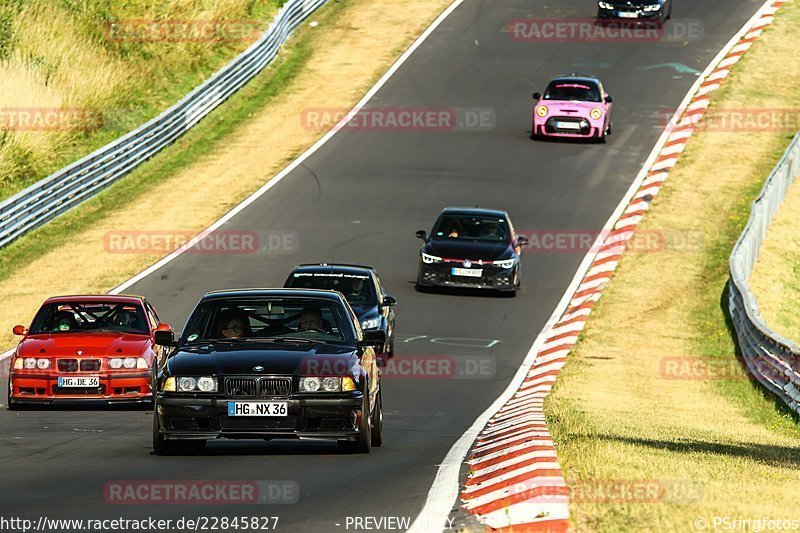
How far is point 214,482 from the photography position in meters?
11.0

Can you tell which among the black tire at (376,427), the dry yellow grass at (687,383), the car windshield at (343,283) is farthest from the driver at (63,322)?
the black tire at (376,427)

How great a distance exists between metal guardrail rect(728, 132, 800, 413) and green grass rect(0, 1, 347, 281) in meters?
12.0

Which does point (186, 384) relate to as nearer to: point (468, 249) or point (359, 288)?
point (359, 288)

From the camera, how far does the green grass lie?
32.5 m

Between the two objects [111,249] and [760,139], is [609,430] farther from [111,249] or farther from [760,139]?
[760,139]

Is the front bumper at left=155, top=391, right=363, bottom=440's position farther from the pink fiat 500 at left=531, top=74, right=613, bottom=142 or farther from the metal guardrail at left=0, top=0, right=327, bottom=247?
the pink fiat 500 at left=531, top=74, right=613, bottom=142

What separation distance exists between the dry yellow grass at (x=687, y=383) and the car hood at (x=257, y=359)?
198 cm

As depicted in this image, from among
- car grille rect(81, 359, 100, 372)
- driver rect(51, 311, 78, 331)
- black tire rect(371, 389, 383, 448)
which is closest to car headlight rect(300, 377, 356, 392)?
black tire rect(371, 389, 383, 448)

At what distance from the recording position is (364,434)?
12.8 metres

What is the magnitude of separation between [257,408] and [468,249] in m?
16.7

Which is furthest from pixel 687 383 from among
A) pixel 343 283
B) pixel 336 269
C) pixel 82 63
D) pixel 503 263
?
pixel 82 63

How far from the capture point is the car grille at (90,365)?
18.1 meters

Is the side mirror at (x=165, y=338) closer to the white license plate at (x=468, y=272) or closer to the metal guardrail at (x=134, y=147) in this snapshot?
the white license plate at (x=468, y=272)
